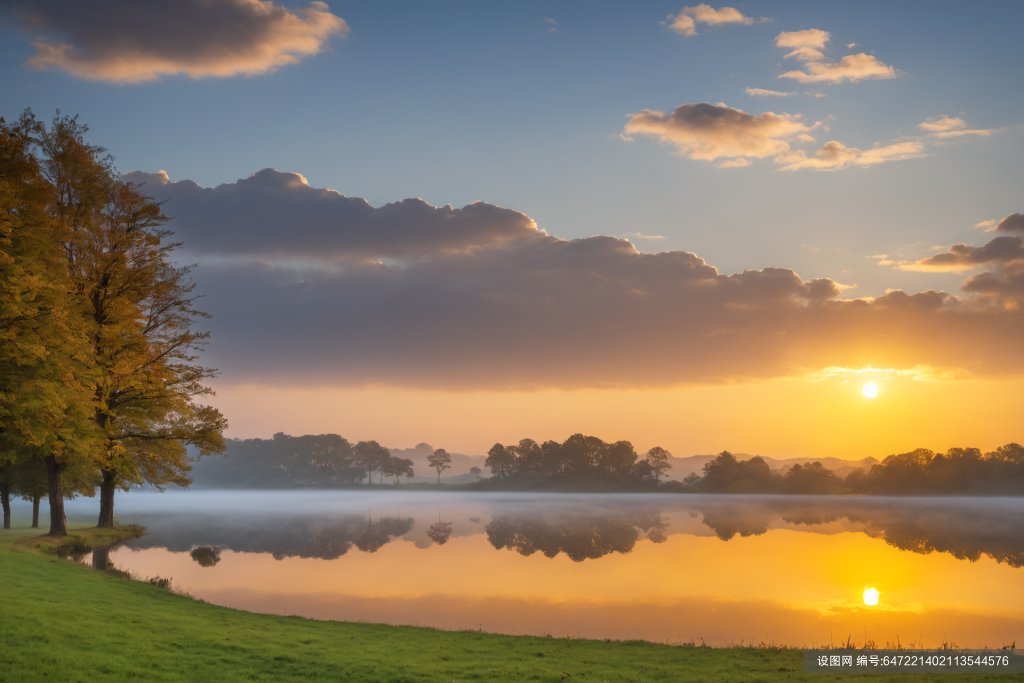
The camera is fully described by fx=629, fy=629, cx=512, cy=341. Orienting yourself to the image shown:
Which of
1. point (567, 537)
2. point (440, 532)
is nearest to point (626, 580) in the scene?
point (567, 537)

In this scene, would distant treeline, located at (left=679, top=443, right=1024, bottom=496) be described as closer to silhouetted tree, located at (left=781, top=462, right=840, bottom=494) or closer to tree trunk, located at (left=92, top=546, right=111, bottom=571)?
silhouetted tree, located at (left=781, top=462, right=840, bottom=494)

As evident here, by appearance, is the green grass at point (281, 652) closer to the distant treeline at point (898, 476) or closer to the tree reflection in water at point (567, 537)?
the tree reflection in water at point (567, 537)

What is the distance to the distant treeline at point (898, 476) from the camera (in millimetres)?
172125

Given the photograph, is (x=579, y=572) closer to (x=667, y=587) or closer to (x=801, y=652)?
(x=667, y=587)

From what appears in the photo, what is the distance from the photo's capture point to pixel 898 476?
178m

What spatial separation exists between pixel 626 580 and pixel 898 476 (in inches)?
7007

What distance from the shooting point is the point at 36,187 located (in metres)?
32.2

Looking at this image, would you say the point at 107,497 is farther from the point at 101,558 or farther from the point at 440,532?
the point at 440,532

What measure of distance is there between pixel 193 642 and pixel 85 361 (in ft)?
77.1

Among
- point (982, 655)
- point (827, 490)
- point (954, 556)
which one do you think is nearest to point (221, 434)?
point (982, 655)

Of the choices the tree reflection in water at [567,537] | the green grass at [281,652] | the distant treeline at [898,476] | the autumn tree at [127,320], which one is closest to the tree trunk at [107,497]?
the autumn tree at [127,320]

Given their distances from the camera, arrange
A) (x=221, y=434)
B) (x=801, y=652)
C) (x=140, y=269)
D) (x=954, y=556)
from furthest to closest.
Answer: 1. (x=954, y=556)
2. (x=221, y=434)
3. (x=140, y=269)
4. (x=801, y=652)

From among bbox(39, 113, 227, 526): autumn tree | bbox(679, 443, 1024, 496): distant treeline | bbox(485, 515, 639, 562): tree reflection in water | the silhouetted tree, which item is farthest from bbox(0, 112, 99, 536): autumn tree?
the silhouetted tree

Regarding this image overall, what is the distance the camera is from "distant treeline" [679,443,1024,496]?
172 meters
